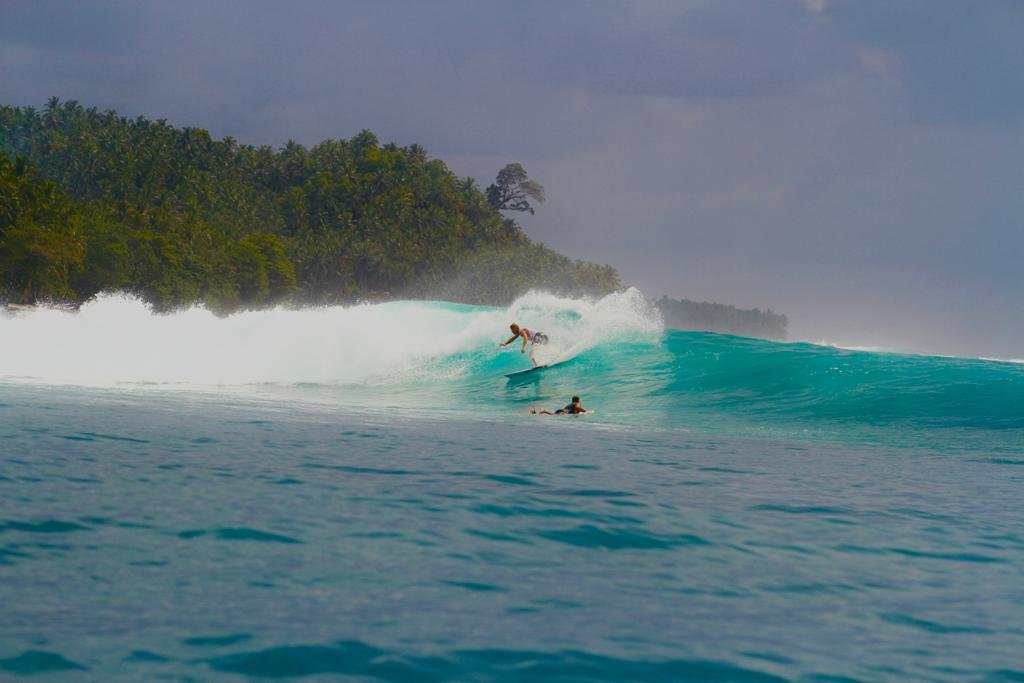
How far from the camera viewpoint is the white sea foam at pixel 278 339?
2423cm

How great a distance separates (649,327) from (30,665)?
82.7 ft

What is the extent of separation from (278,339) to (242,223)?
76.8m

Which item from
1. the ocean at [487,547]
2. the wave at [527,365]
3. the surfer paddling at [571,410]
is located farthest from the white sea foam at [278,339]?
the surfer paddling at [571,410]

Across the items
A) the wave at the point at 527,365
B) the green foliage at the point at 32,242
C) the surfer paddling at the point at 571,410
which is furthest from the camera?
the green foliage at the point at 32,242

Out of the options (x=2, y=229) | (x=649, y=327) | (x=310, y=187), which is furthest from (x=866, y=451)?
(x=310, y=187)

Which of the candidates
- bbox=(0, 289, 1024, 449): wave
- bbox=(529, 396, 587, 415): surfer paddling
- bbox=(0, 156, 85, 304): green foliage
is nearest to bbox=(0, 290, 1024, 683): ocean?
bbox=(529, 396, 587, 415): surfer paddling

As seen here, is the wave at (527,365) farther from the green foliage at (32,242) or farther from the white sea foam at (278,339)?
the green foliage at (32,242)

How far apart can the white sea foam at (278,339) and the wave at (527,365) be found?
0.05 metres

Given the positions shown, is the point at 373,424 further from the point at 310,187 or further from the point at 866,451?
the point at 310,187

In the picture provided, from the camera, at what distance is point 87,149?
3878 inches

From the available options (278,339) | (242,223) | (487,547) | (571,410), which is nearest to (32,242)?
(278,339)

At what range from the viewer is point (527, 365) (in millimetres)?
27062

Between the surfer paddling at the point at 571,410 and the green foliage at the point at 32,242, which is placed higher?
the green foliage at the point at 32,242

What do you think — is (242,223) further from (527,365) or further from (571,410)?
(571,410)
